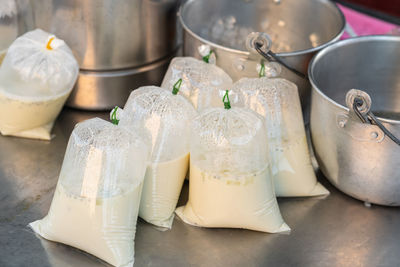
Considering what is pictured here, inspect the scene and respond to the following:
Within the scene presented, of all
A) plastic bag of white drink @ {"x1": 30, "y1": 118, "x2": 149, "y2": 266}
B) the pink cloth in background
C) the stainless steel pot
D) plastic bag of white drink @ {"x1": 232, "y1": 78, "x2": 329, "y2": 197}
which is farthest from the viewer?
the pink cloth in background

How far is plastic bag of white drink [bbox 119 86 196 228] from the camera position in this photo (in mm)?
985

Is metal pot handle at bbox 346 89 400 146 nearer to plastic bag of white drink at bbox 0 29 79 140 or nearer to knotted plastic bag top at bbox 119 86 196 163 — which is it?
knotted plastic bag top at bbox 119 86 196 163

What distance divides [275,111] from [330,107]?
0.12 metres

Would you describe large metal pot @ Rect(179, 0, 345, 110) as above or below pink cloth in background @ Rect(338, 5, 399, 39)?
above

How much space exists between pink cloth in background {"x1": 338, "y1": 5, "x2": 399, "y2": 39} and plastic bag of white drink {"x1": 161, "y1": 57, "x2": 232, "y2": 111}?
729 mm

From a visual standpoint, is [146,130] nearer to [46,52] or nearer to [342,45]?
[46,52]

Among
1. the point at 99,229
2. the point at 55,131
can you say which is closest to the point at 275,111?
the point at 99,229

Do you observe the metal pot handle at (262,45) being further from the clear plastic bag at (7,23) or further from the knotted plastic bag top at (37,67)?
the clear plastic bag at (7,23)

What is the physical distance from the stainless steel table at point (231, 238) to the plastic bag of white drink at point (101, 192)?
0.14ft

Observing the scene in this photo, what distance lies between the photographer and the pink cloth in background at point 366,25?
1.71 m

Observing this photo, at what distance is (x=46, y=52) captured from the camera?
116 cm

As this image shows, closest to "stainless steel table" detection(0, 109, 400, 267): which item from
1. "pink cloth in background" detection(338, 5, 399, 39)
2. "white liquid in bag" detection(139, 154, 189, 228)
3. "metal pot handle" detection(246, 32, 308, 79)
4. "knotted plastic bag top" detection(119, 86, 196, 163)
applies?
"white liquid in bag" detection(139, 154, 189, 228)

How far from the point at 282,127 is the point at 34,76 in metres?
0.53

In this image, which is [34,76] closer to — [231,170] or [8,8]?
[8,8]
